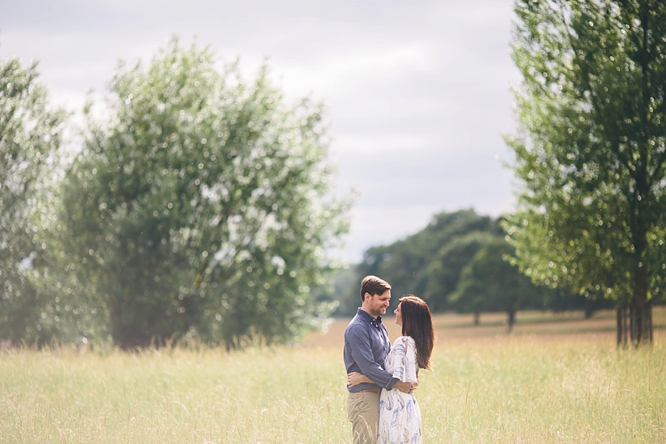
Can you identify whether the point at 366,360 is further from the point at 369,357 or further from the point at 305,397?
the point at 305,397

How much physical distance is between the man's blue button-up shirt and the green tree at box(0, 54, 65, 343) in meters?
20.1

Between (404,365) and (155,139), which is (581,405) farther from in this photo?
(155,139)

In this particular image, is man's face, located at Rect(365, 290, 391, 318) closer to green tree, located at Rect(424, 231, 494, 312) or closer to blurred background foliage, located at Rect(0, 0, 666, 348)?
blurred background foliage, located at Rect(0, 0, 666, 348)

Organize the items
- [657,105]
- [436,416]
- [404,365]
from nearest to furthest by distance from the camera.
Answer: [404,365], [436,416], [657,105]

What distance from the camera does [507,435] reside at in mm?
7895

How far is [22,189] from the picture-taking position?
24203mm

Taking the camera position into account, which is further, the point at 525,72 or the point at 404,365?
the point at 525,72

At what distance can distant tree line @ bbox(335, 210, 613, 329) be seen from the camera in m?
49.3

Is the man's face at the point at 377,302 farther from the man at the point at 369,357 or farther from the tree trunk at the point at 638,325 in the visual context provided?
the tree trunk at the point at 638,325

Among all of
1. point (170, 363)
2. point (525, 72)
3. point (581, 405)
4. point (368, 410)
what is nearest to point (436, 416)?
point (581, 405)

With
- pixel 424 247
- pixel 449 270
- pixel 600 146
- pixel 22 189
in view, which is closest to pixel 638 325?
pixel 600 146

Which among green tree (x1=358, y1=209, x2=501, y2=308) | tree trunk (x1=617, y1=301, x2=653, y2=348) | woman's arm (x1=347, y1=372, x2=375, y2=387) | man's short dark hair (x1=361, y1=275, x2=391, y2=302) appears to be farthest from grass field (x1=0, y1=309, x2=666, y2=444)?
green tree (x1=358, y1=209, x2=501, y2=308)

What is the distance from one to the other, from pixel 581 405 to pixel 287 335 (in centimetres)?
1678

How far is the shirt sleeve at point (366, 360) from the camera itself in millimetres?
6281
